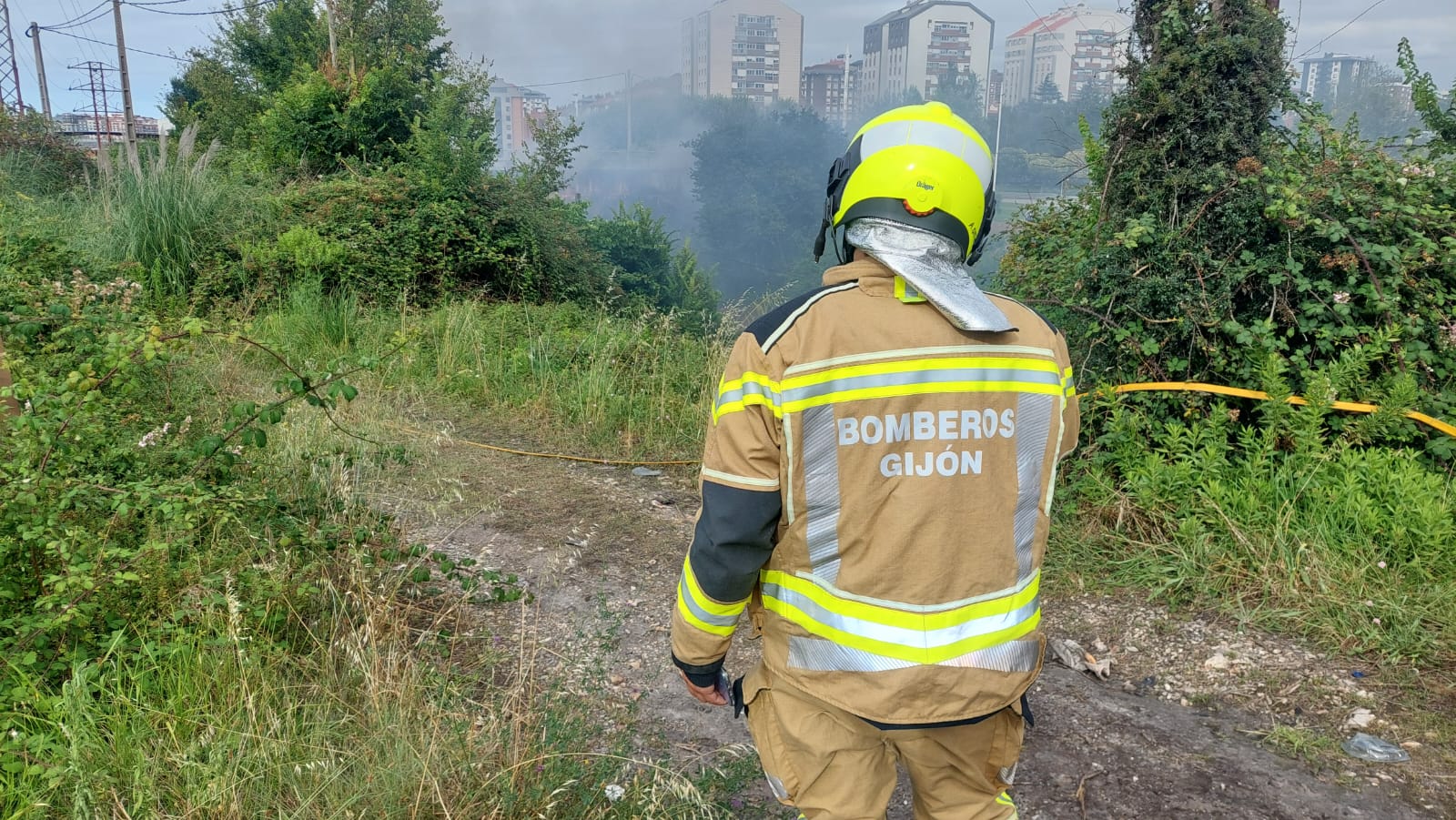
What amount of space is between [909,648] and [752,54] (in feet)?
269

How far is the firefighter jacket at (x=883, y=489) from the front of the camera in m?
1.60

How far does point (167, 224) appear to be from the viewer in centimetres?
994

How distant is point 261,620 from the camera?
2.90m

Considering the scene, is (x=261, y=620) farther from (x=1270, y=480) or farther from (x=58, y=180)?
(x=58, y=180)

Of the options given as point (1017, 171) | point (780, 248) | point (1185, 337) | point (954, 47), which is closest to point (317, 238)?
point (1185, 337)

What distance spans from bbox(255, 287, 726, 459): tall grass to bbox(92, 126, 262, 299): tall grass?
1.54 meters

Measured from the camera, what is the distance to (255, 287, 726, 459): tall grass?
6477mm

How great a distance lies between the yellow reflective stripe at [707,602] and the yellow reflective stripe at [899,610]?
0.33ft

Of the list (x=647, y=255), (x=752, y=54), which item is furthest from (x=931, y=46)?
(x=647, y=255)

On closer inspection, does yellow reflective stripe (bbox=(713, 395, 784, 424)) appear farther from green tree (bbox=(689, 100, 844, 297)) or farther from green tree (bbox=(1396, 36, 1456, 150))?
green tree (bbox=(689, 100, 844, 297))

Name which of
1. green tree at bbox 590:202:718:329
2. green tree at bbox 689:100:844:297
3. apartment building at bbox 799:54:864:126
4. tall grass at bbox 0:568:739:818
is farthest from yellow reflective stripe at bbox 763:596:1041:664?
apartment building at bbox 799:54:864:126

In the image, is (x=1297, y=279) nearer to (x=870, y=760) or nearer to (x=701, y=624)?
(x=870, y=760)

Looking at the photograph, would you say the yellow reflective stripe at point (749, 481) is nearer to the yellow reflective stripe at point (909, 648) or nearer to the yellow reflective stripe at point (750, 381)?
the yellow reflective stripe at point (750, 381)

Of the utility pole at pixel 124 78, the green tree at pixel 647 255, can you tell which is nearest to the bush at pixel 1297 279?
the green tree at pixel 647 255
